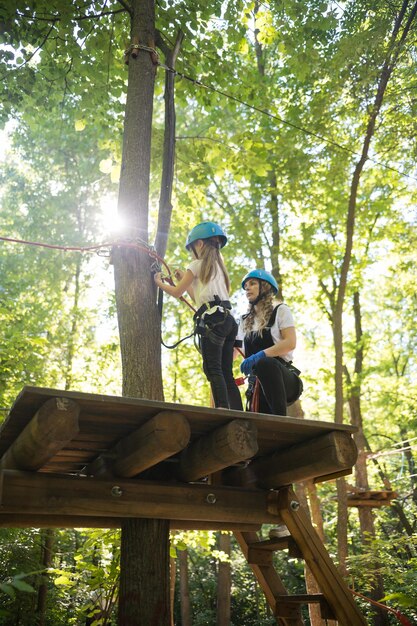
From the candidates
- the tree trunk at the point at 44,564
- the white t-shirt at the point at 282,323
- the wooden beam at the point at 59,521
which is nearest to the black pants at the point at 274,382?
the white t-shirt at the point at 282,323

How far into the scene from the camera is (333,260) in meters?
13.6

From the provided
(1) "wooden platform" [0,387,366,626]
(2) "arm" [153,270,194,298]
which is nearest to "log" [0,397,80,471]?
(1) "wooden platform" [0,387,366,626]

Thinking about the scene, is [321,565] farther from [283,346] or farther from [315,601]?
[283,346]

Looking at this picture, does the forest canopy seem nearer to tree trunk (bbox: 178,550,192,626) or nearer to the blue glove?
the blue glove

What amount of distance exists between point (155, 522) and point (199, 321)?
1365 millimetres

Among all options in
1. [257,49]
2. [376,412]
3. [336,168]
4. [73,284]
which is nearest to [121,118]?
[336,168]

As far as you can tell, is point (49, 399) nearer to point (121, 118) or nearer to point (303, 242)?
point (121, 118)

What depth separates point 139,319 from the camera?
415 centimetres

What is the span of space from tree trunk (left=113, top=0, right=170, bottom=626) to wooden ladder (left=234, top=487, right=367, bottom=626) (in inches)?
33.0

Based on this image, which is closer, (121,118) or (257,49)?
(121,118)

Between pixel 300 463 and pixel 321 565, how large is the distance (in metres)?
0.66

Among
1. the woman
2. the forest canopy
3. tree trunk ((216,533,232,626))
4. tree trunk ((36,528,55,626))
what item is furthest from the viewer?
tree trunk ((216,533,232,626))

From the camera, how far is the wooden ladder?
11.7 ft

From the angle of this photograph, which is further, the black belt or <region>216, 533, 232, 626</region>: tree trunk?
<region>216, 533, 232, 626</region>: tree trunk
